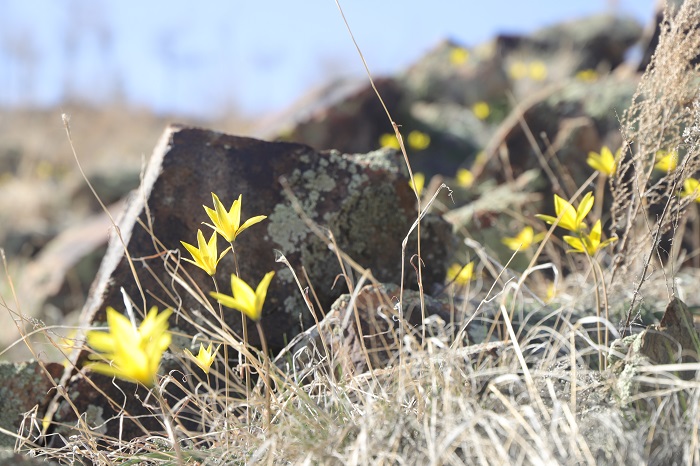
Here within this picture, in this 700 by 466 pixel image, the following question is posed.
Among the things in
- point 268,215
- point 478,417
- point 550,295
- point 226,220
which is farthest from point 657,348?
point 268,215

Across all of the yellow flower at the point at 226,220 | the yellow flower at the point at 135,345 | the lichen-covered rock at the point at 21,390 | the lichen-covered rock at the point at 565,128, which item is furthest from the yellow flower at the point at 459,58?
the yellow flower at the point at 135,345

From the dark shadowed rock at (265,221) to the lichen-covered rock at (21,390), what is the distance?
93 mm

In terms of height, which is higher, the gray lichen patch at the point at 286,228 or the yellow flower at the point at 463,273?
the gray lichen patch at the point at 286,228

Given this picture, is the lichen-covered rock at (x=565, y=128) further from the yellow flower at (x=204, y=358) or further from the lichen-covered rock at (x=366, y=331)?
the yellow flower at (x=204, y=358)

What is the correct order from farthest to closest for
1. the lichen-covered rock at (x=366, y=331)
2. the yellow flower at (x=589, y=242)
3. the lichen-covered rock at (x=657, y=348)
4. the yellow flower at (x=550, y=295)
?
the yellow flower at (x=550, y=295), the lichen-covered rock at (x=366, y=331), the yellow flower at (x=589, y=242), the lichen-covered rock at (x=657, y=348)

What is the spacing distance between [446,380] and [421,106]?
25.2ft

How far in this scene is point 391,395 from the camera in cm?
Result: 158

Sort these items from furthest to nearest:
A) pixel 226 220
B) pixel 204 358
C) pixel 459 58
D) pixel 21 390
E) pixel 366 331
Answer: pixel 459 58, pixel 21 390, pixel 366 331, pixel 204 358, pixel 226 220

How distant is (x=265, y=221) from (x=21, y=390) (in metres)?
0.90

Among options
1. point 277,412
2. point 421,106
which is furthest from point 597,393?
point 421,106

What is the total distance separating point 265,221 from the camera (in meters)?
2.37

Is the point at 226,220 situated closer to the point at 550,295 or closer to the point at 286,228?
the point at 286,228

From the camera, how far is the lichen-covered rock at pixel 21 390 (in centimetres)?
214

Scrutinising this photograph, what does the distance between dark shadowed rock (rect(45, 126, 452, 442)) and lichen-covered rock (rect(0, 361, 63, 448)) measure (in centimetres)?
9
